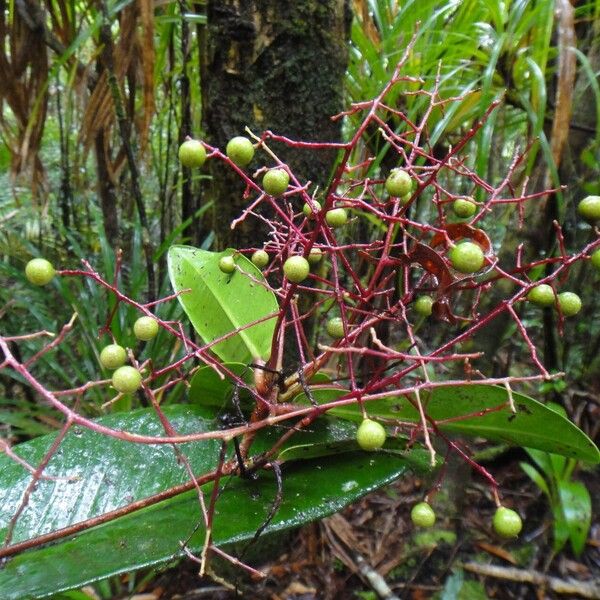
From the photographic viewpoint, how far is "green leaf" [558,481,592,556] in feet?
3.67

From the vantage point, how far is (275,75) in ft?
2.60

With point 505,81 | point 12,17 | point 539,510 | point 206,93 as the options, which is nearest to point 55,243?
point 12,17

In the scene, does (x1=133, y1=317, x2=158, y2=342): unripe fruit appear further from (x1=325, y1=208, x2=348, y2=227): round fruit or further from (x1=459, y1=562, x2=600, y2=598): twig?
(x1=459, y1=562, x2=600, y2=598): twig

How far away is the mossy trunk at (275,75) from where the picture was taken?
2.54ft

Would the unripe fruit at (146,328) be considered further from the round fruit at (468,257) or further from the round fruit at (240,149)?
the round fruit at (468,257)

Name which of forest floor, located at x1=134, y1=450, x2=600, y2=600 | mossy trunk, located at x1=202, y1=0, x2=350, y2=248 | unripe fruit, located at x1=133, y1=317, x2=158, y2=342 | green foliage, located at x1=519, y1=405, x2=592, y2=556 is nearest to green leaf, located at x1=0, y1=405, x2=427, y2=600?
unripe fruit, located at x1=133, y1=317, x2=158, y2=342

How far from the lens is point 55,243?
200 centimetres

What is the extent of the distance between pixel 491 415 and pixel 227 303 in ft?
1.15

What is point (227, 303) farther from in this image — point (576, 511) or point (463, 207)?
point (576, 511)

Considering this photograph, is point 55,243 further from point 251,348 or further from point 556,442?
point 556,442

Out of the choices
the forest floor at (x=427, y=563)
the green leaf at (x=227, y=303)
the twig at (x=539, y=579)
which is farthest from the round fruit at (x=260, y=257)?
the twig at (x=539, y=579)

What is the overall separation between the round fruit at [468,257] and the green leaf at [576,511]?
0.98m

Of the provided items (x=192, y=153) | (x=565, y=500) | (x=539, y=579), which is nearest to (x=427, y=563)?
(x=539, y=579)

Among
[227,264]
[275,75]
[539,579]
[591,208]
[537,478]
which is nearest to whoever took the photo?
[591,208]
